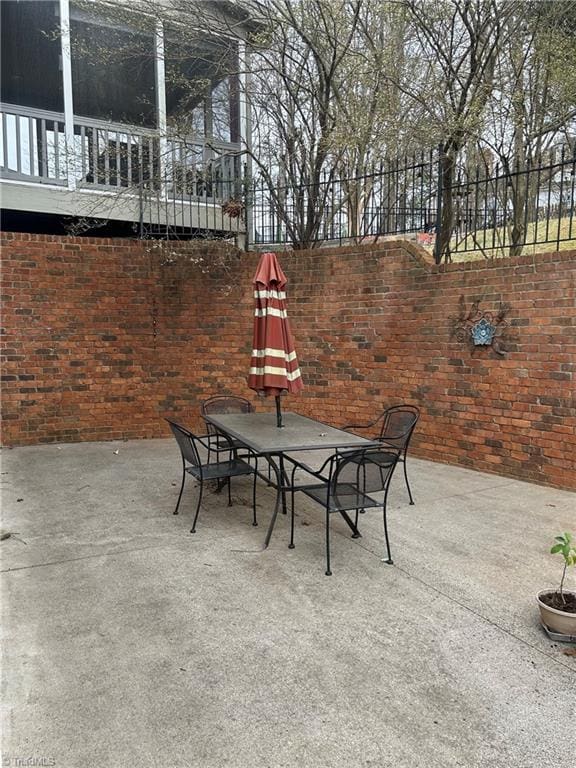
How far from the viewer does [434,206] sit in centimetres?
662

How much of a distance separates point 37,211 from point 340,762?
7.56m

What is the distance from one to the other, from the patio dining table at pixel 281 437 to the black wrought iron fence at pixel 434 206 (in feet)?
9.82

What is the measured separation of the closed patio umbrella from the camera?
4109 mm

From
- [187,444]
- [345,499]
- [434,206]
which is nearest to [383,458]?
[345,499]

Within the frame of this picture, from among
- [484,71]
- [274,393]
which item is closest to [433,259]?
[484,71]

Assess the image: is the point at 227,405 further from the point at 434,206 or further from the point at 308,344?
the point at 434,206

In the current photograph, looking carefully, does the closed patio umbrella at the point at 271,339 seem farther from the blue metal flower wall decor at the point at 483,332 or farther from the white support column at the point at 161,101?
the white support column at the point at 161,101

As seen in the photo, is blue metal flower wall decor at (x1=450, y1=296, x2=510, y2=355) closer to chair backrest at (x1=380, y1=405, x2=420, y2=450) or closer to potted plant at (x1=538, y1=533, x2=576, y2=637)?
chair backrest at (x1=380, y1=405, x2=420, y2=450)

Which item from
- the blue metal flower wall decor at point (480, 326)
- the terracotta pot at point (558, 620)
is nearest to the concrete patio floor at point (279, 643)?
the terracotta pot at point (558, 620)

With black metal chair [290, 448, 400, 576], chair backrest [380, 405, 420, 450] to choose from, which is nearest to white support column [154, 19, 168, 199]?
chair backrest [380, 405, 420, 450]

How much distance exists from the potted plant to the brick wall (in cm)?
263

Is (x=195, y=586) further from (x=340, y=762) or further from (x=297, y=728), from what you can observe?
(x=340, y=762)

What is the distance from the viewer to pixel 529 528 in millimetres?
4109

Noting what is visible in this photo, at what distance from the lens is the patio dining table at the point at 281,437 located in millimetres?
3699
